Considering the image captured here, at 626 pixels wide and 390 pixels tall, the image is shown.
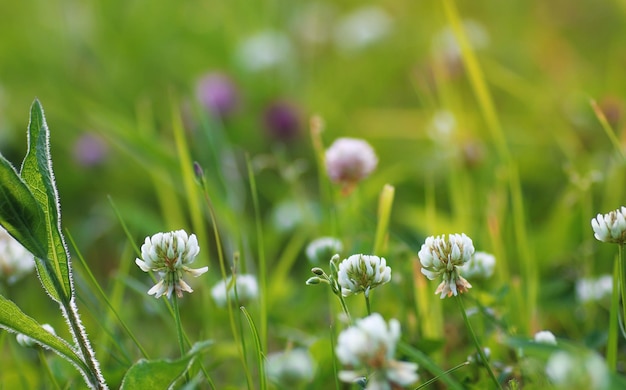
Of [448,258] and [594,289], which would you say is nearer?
[448,258]

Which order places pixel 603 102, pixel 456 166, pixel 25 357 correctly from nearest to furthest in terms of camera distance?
pixel 25 357 < pixel 456 166 < pixel 603 102

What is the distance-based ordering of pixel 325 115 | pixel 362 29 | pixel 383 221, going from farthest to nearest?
pixel 362 29 < pixel 325 115 < pixel 383 221

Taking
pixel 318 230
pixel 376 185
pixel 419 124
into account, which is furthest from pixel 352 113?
pixel 318 230

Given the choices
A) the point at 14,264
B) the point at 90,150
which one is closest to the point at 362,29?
the point at 90,150

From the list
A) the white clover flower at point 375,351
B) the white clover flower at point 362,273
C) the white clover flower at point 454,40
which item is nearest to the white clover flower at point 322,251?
the white clover flower at point 362,273

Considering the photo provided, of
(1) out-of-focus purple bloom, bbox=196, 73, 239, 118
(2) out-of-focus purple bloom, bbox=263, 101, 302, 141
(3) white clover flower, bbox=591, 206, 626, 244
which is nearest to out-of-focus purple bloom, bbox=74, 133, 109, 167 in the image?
Answer: (1) out-of-focus purple bloom, bbox=196, 73, 239, 118

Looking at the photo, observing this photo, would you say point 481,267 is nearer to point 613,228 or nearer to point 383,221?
point 383,221

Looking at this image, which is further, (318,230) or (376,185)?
(376,185)

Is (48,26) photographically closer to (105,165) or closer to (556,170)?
(105,165)
